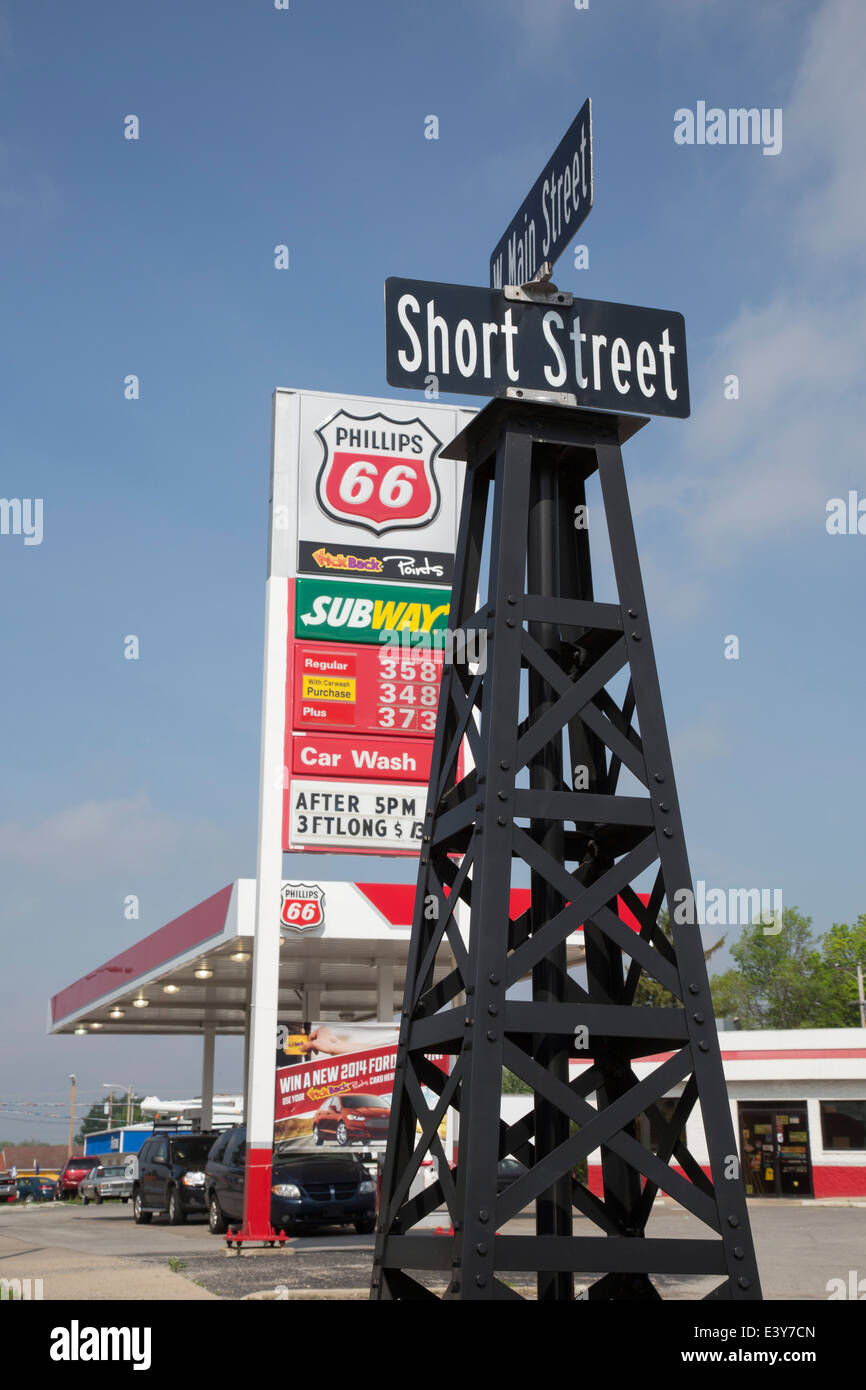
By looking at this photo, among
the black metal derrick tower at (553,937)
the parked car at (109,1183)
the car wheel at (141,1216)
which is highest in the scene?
the black metal derrick tower at (553,937)

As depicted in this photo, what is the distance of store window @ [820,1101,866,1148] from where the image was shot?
1335 inches

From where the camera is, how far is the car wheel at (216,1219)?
20.6 meters

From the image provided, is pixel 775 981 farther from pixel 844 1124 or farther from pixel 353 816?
pixel 353 816

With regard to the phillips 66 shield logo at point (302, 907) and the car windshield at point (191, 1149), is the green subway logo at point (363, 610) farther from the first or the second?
the car windshield at point (191, 1149)

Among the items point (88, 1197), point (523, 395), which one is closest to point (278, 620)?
point (523, 395)

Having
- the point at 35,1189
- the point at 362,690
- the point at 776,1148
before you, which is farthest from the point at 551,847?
the point at 35,1189

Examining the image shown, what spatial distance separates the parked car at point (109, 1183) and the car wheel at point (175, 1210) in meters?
14.3

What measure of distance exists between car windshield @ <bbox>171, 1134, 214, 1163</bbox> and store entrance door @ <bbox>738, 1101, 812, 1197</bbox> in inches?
612

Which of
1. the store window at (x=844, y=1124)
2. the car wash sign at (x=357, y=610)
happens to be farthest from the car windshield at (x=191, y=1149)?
the store window at (x=844, y=1124)

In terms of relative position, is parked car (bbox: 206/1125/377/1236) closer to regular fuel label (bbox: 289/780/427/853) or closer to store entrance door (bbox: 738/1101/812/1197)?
regular fuel label (bbox: 289/780/427/853)

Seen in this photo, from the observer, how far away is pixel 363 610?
1950cm

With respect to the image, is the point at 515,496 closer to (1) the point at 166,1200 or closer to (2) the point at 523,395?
(2) the point at 523,395

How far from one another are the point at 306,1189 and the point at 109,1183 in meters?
20.7
